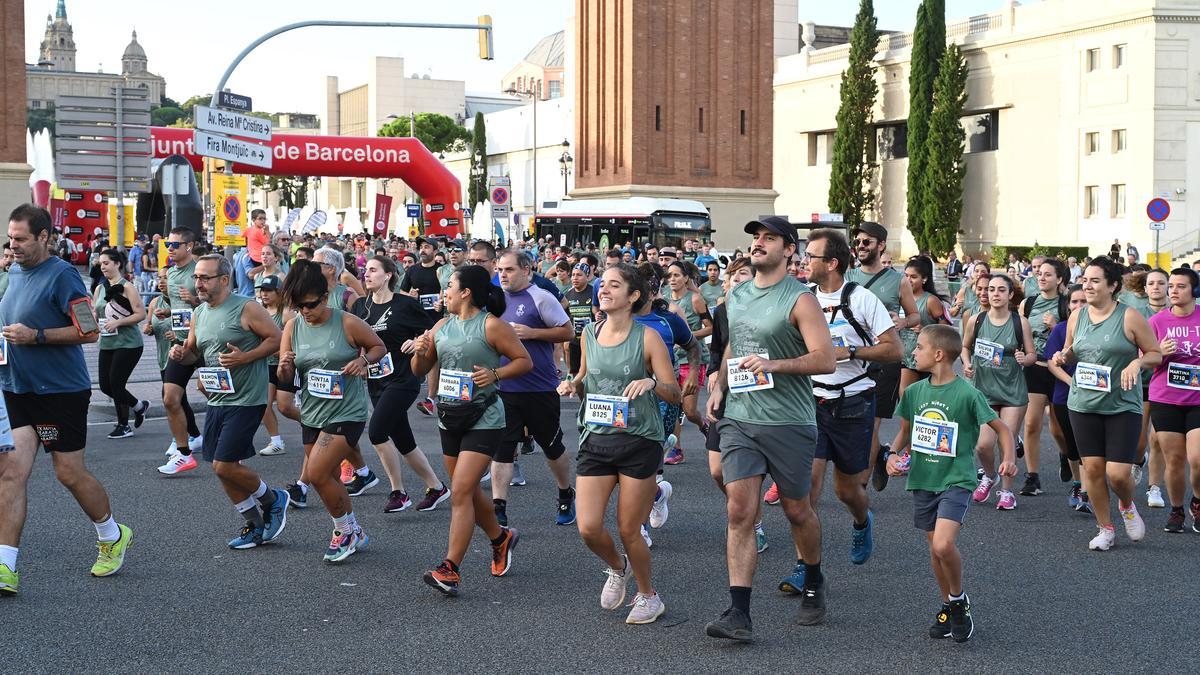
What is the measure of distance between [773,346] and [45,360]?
389cm

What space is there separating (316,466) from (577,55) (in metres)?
51.3

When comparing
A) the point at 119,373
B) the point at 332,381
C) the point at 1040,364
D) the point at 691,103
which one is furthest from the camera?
the point at 691,103

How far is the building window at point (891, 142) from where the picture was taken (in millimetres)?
59531

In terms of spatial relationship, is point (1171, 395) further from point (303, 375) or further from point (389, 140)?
point (389, 140)

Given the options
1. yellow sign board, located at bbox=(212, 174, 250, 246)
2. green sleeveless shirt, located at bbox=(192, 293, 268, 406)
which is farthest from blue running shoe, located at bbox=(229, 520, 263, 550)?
yellow sign board, located at bbox=(212, 174, 250, 246)

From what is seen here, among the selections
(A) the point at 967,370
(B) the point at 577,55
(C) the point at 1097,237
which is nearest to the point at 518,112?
(B) the point at 577,55

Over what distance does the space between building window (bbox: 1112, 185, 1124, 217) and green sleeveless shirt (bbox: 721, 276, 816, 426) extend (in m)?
47.0

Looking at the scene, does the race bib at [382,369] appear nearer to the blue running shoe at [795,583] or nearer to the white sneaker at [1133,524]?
the blue running shoe at [795,583]

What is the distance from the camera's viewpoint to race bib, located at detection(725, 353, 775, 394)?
6145 millimetres

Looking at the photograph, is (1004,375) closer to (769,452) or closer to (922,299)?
(922,299)

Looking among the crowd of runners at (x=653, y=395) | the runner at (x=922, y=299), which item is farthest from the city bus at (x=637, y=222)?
the crowd of runners at (x=653, y=395)

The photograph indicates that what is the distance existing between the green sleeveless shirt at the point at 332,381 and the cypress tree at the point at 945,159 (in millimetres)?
48453

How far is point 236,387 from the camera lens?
8.11 m

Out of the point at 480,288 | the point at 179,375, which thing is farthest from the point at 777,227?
the point at 179,375
